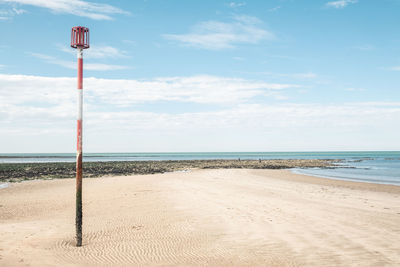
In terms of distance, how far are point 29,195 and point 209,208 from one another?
1296cm

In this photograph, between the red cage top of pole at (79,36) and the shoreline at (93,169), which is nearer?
the red cage top of pole at (79,36)

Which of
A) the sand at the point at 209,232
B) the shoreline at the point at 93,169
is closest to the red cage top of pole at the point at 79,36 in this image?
the sand at the point at 209,232

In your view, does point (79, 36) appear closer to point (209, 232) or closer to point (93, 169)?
point (209, 232)

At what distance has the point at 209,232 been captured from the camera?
10.5 meters

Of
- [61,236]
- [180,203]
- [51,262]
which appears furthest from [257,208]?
[51,262]

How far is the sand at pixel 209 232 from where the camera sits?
26.5 feet

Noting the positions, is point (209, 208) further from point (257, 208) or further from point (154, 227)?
point (154, 227)

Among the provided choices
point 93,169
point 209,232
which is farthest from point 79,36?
point 93,169

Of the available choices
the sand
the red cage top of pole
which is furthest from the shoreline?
the red cage top of pole

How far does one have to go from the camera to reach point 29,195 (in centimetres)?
2080

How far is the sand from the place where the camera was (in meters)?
8.06

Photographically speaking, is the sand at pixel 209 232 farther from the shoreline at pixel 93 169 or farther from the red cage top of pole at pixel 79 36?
the shoreline at pixel 93 169

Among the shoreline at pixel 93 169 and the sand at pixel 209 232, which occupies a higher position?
the sand at pixel 209 232

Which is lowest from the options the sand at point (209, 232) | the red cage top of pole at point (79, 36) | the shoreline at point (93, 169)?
the shoreline at point (93, 169)
